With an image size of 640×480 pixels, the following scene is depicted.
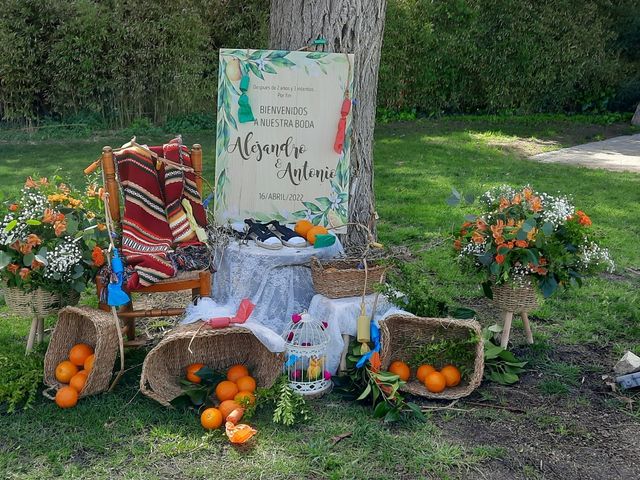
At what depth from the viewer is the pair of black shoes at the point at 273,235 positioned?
11.3 ft

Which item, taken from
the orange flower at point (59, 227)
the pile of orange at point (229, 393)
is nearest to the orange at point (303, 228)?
the pile of orange at point (229, 393)

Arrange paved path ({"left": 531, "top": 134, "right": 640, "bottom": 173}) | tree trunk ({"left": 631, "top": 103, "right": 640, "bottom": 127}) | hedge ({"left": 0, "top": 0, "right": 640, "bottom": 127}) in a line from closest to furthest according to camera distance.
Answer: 1. paved path ({"left": 531, "top": 134, "right": 640, "bottom": 173})
2. hedge ({"left": 0, "top": 0, "right": 640, "bottom": 127})
3. tree trunk ({"left": 631, "top": 103, "right": 640, "bottom": 127})

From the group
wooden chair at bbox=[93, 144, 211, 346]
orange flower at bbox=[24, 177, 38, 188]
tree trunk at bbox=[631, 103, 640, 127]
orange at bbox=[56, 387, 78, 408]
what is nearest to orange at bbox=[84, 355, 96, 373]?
orange at bbox=[56, 387, 78, 408]

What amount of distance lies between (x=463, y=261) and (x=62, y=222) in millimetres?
1867

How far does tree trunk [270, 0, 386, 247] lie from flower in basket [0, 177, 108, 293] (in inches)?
54.5

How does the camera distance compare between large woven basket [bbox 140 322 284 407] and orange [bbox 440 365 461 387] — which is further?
orange [bbox 440 365 461 387]

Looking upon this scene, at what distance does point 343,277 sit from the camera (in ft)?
10.6

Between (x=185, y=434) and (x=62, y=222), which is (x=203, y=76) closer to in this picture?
(x=62, y=222)

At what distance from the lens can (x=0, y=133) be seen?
31.5ft

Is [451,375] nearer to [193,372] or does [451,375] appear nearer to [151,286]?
[193,372]

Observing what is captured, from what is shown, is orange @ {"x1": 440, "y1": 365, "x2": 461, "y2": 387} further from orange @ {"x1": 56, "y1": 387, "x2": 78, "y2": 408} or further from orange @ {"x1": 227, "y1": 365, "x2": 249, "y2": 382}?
orange @ {"x1": 56, "y1": 387, "x2": 78, "y2": 408}

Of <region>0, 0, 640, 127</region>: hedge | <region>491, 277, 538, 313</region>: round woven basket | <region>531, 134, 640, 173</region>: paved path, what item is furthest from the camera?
<region>0, 0, 640, 127</region>: hedge

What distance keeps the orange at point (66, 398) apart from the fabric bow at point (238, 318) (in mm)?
631

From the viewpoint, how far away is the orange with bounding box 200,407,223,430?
284cm
